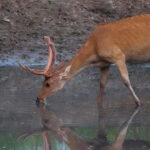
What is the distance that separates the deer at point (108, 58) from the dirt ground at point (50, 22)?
3250 millimetres

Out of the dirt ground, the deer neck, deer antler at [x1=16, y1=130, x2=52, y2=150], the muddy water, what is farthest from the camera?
the dirt ground

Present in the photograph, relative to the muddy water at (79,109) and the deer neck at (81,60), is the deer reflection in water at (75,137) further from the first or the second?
the deer neck at (81,60)

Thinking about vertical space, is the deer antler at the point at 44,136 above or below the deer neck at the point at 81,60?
below

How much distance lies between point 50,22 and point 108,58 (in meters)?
5.30

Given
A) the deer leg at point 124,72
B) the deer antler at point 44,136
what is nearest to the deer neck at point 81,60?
the deer leg at point 124,72

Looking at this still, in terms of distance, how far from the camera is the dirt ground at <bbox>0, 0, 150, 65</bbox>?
1595 centimetres

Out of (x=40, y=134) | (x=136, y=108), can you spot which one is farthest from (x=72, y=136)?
(x=136, y=108)

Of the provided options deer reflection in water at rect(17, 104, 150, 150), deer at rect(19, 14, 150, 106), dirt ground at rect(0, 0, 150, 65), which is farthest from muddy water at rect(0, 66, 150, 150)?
dirt ground at rect(0, 0, 150, 65)

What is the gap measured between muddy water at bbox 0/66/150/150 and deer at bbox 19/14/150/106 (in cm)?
38

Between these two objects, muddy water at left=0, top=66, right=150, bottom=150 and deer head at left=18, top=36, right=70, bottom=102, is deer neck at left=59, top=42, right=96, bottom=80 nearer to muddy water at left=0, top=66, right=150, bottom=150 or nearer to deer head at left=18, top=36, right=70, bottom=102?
deer head at left=18, top=36, right=70, bottom=102

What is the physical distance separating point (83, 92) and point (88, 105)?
992mm

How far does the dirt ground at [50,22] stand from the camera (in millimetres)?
15945

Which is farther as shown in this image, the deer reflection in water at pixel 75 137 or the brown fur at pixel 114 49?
the brown fur at pixel 114 49

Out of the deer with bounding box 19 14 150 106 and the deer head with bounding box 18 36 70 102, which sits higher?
the deer with bounding box 19 14 150 106
